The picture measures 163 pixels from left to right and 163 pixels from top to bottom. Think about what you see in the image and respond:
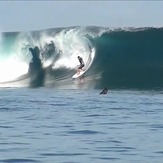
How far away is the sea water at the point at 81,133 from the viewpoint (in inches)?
361

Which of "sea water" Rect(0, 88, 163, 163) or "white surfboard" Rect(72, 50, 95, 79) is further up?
"white surfboard" Rect(72, 50, 95, 79)

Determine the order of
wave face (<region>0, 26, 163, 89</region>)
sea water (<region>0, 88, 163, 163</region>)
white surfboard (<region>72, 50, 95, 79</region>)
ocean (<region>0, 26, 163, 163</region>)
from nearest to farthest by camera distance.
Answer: sea water (<region>0, 88, 163, 163</region>) < ocean (<region>0, 26, 163, 163</region>) < wave face (<region>0, 26, 163, 89</region>) < white surfboard (<region>72, 50, 95, 79</region>)

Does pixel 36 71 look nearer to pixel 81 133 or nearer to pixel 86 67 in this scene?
pixel 86 67

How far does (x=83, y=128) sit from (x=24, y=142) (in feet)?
5.91

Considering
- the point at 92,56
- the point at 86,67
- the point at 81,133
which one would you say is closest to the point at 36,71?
the point at 92,56

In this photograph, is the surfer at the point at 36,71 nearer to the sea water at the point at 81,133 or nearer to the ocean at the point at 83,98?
the ocean at the point at 83,98

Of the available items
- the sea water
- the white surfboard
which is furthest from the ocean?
the white surfboard

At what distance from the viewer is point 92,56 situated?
29891mm

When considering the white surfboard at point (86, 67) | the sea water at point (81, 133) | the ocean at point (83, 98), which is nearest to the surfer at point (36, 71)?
the ocean at point (83, 98)

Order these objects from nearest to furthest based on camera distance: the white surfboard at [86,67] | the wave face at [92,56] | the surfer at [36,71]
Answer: the wave face at [92,56] < the white surfboard at [86,67] < the surfer at [36,71]

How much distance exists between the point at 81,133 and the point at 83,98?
826 cm

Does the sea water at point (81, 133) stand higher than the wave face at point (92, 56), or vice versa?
the wave face at point (92, 56)

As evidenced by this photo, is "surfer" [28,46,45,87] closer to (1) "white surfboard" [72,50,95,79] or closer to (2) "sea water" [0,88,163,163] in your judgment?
(1) "white surfboard" [72,50,95,79]

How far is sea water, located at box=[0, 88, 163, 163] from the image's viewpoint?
9.18 meters
